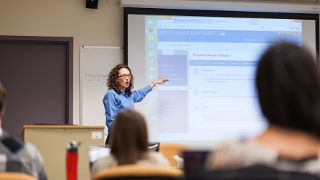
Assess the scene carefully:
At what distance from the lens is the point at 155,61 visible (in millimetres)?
5895

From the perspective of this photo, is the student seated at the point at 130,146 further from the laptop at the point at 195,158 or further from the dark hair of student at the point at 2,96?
the laptop at the point at 195,158

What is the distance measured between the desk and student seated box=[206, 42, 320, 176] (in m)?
2.54

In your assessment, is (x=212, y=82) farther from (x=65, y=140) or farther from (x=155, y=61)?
(x=65, y=140)

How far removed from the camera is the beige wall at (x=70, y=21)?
231 inches

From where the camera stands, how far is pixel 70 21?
5.95 metres

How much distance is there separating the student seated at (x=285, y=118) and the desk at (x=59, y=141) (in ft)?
8.33

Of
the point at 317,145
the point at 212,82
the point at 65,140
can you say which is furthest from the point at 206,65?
the point at 317,145

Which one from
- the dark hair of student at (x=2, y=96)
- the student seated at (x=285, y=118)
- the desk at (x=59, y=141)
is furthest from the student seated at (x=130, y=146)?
the desk at (x=59, y=141)

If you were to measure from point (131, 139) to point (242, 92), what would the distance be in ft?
13.8

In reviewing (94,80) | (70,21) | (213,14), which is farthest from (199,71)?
(70,21)

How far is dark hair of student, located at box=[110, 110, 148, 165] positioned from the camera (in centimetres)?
204

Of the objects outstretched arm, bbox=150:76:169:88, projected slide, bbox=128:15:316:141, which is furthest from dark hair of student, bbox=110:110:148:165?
projected slide, bbox=128:15:316:141

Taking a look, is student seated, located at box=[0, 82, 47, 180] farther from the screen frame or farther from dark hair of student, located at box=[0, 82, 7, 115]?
the screen frame

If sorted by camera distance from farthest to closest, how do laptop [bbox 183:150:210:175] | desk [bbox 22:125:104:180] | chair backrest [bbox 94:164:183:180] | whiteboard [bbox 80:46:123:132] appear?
whiteboard [bbox 80:46:123:132]
desk [bbox 22:125:104:180]
chair backrest [bbox 94:164:183:180]
laptop [bbox 183:150:210:175]
